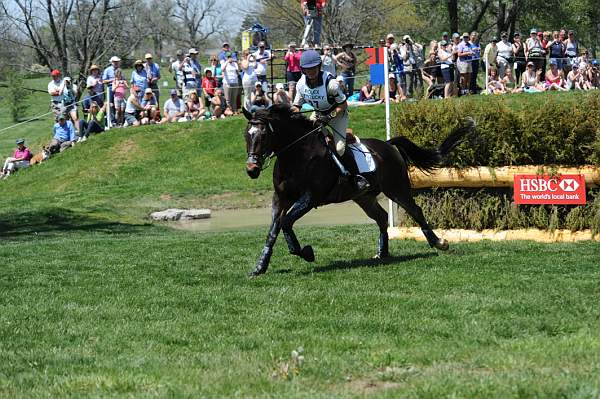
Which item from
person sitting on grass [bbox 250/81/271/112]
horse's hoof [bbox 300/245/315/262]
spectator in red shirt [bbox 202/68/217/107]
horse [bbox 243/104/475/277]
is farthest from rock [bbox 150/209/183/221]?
horse's hoof [bbox 300/245/315/262]

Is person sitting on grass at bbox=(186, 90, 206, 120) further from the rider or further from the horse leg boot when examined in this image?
the horse leg boot

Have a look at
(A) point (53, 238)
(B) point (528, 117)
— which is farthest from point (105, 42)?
(B) point (528, 117)

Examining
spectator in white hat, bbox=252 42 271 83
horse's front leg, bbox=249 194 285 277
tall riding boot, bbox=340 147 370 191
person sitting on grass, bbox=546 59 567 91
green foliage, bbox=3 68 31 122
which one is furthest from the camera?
green foliage, bbox=3 68 31 122

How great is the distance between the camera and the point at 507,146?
1391cm

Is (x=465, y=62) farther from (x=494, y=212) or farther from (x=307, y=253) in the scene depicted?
(x=307, y=253)

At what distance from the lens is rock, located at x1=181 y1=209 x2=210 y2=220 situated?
71.2 ft

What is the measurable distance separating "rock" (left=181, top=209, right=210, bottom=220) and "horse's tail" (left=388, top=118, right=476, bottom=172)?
931 centimetres

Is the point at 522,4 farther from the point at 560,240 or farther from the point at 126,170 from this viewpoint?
the point at 560,240

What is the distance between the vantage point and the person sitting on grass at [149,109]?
29.8 meters

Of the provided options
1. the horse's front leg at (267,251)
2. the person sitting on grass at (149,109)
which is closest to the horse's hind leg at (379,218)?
the horse's front leg at (267,251)

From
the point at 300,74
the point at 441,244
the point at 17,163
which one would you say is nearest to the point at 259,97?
the point at 300,74

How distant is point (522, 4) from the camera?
44531 millimetres

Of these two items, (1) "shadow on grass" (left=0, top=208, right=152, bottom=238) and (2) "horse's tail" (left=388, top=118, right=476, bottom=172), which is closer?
(2) "horse's tail" (left=388, top=118, right=476, bottom=172)

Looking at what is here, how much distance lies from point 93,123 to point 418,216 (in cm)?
1964
